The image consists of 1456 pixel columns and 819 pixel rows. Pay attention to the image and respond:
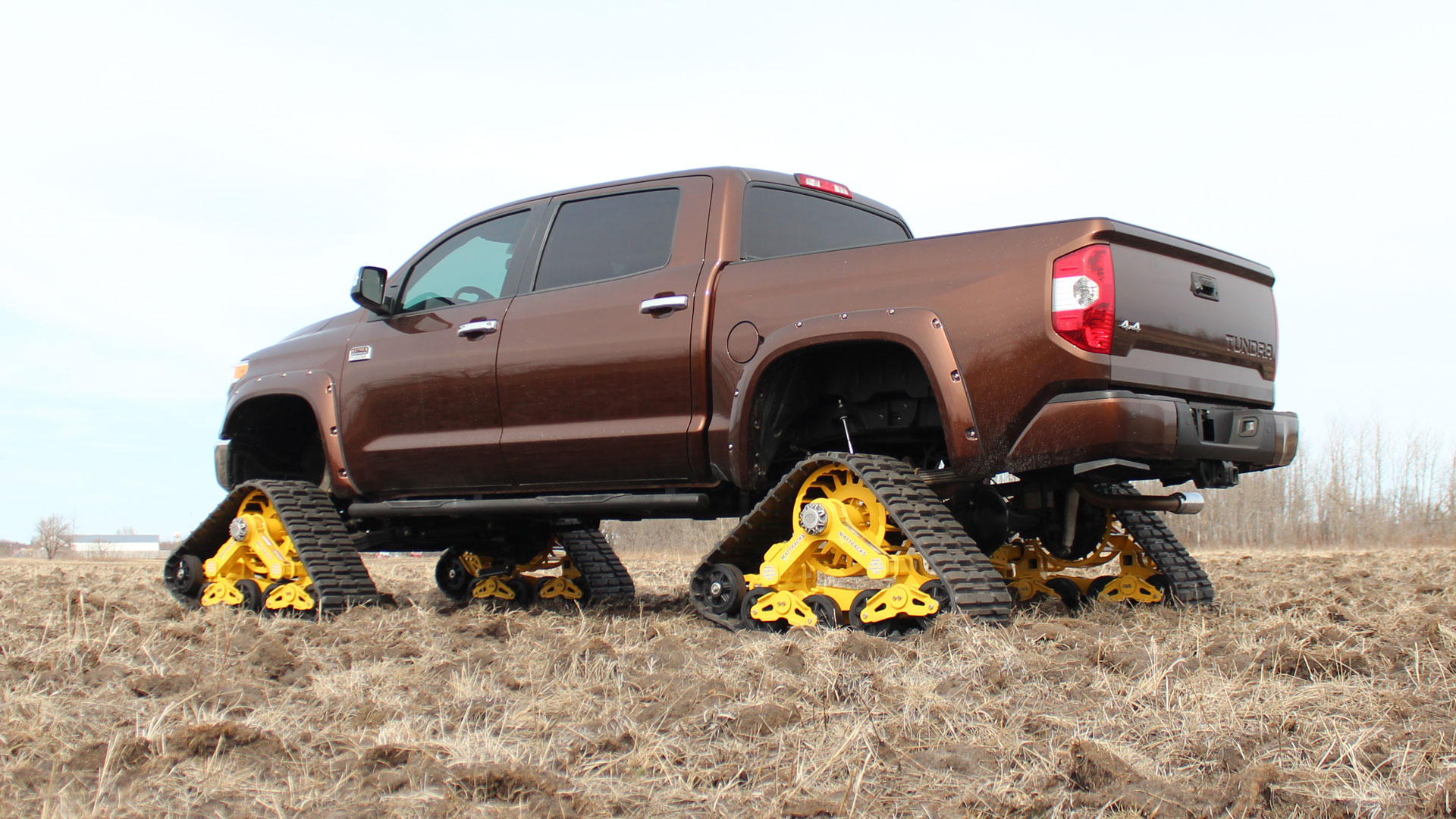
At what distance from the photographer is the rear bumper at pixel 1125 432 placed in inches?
153

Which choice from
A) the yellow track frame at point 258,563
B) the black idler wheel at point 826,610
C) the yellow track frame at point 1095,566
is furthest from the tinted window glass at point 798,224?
the yellow track frame at point 258,563

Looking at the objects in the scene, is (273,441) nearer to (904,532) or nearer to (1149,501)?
(904,532)

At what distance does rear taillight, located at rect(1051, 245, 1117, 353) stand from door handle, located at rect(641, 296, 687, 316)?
1.65 metres

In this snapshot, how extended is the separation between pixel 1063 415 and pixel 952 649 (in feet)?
3.16

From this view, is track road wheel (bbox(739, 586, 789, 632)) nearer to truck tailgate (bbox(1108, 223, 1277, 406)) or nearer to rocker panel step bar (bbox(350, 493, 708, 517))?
rocker panel step bar (bbox(350, 493, 708, 517))

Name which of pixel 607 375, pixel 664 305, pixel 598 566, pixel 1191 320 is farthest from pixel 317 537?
pixel 1191 320

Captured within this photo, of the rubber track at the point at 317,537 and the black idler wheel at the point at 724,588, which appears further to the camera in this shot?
the rubber track at the point at 317,537

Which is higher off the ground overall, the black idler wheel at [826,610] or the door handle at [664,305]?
the door handle at [664,305]

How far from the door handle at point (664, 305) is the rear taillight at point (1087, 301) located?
5.40ft

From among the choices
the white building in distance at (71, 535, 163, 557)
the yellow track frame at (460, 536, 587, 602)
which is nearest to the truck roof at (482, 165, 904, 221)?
the yellow track frame at (460, 536, 587, 602)

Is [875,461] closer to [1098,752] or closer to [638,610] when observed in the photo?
[1098,752]

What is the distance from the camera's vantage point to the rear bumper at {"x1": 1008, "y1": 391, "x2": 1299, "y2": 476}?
3889 millimetres

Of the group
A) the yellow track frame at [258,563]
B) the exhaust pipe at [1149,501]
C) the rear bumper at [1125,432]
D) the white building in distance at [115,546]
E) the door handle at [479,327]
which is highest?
the door handle at [479,327]

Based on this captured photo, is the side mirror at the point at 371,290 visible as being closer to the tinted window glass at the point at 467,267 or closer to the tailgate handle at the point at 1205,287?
the tinted window glass at the point at 467,267
